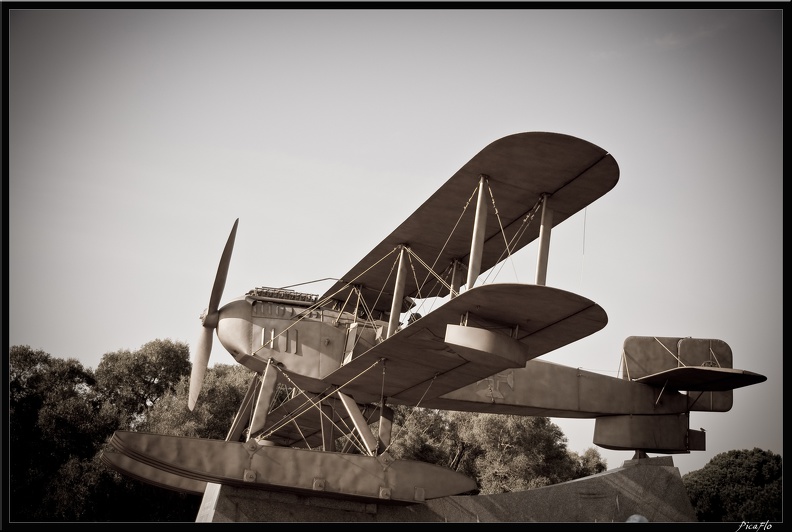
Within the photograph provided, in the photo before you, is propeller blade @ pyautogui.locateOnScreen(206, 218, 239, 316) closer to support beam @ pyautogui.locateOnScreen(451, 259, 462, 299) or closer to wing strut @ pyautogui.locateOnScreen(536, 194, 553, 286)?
support beam @ pyautogui.locateOnScreen(451, 259, 462, 299)

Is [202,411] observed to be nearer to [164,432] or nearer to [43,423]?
[164,432]

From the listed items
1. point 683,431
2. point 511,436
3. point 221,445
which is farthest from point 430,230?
point 511,436

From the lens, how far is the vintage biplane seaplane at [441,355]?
41.0 ft

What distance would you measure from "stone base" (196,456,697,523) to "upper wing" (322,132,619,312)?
452cm

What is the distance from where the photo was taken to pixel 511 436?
1369 inches

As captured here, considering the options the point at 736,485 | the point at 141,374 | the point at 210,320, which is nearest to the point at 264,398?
the point at 210,320

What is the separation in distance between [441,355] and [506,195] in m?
2.97

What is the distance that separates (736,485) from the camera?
1490 inches

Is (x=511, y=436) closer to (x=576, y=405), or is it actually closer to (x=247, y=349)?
(x=576, y=405)

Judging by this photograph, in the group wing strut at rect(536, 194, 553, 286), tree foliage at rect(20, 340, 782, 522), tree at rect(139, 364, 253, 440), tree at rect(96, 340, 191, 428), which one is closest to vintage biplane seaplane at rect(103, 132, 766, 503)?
A: wing strut at rect(536, 194, 553, 286)

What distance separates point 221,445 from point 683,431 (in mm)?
10941

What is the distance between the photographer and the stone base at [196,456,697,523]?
14462 mm

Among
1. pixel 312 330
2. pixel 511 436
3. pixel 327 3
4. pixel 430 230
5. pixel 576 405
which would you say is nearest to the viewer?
pixel 327 3
